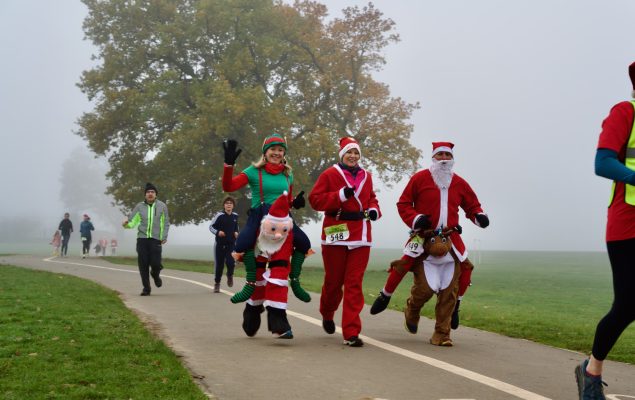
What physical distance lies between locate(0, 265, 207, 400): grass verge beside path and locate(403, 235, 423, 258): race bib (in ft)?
9.00

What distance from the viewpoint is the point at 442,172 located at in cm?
806

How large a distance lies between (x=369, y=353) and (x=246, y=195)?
28.2m

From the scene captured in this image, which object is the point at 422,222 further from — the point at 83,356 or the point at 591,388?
the point at 83,356

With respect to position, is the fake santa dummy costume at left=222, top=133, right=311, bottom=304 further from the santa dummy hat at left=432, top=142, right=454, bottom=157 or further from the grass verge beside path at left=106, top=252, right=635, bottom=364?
the grass verge beside path at left=106, top=252, right=635, bottom=364

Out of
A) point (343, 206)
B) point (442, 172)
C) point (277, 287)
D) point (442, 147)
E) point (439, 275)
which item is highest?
point (442, 147)

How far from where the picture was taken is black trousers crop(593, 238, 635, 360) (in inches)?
185

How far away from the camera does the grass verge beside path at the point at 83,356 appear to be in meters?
5.20

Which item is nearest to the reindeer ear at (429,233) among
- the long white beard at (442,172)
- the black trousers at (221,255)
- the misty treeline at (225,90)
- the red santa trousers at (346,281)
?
the long white beard at (442,172)

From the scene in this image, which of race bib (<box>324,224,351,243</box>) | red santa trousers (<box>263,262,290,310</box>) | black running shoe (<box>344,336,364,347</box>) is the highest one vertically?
race bib (<box>324,224,351,243</box>)

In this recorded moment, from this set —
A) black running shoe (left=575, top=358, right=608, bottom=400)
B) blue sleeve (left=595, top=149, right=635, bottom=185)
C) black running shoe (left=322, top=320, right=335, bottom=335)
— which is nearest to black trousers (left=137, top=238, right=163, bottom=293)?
black running shoe (left=322, top=320, right=335, bottom=335)

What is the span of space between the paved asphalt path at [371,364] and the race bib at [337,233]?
3.52ft

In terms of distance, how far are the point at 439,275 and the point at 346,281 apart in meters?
1.01

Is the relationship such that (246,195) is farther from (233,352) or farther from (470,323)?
(233,352)

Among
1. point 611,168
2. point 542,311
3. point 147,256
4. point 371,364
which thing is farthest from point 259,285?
point 542,311
